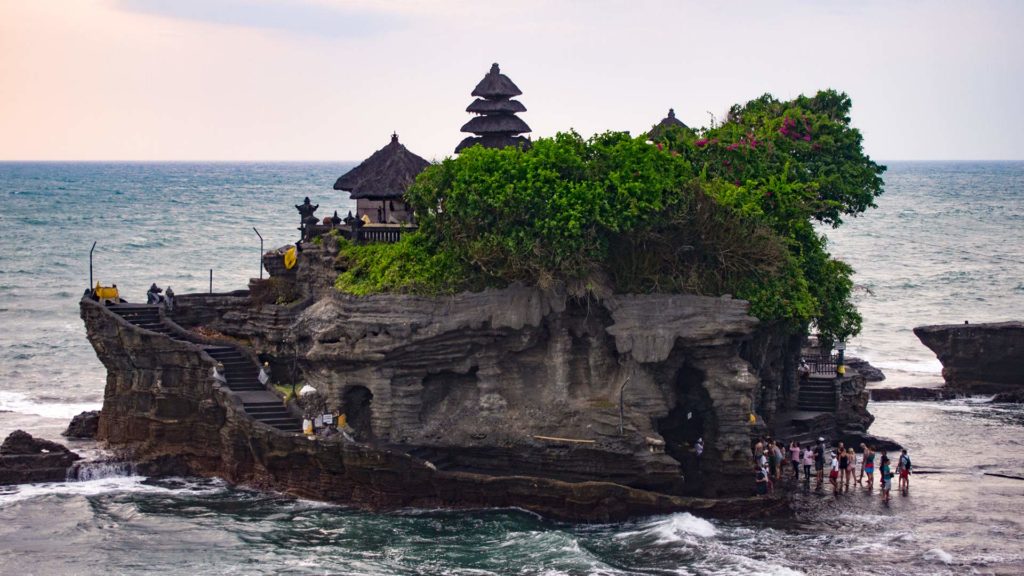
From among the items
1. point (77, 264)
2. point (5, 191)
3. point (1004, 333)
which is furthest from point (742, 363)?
point (5, 191)

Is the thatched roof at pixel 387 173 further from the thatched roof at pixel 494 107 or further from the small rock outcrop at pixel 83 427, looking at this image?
the small rock outcrop at pixel 83 427

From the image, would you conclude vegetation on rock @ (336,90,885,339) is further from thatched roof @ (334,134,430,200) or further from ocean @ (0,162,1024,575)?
ocean @ (0,162,1024,575)

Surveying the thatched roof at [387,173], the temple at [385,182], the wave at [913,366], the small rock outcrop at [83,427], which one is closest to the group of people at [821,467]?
the temple at [385,182]

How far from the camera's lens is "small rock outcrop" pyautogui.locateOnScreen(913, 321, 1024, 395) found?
64688 millimetres

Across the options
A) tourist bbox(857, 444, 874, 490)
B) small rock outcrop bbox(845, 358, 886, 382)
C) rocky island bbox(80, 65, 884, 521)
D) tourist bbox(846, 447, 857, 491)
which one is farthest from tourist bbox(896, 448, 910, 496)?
small rock outcrop bbox(845, 358, 886, 382)

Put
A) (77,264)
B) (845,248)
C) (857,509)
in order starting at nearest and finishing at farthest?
(857,509) → (77,264) → (845,248)

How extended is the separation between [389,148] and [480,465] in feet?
41.0

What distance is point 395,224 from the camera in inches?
2048

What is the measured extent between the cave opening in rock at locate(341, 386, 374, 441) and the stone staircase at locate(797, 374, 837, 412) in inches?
609

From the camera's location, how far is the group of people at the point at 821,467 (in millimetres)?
46406

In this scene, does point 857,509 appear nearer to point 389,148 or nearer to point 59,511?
point 389,148

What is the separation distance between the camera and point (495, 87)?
5331cm

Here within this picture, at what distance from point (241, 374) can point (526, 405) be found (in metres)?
10.4

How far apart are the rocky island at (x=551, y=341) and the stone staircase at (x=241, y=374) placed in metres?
0.16
